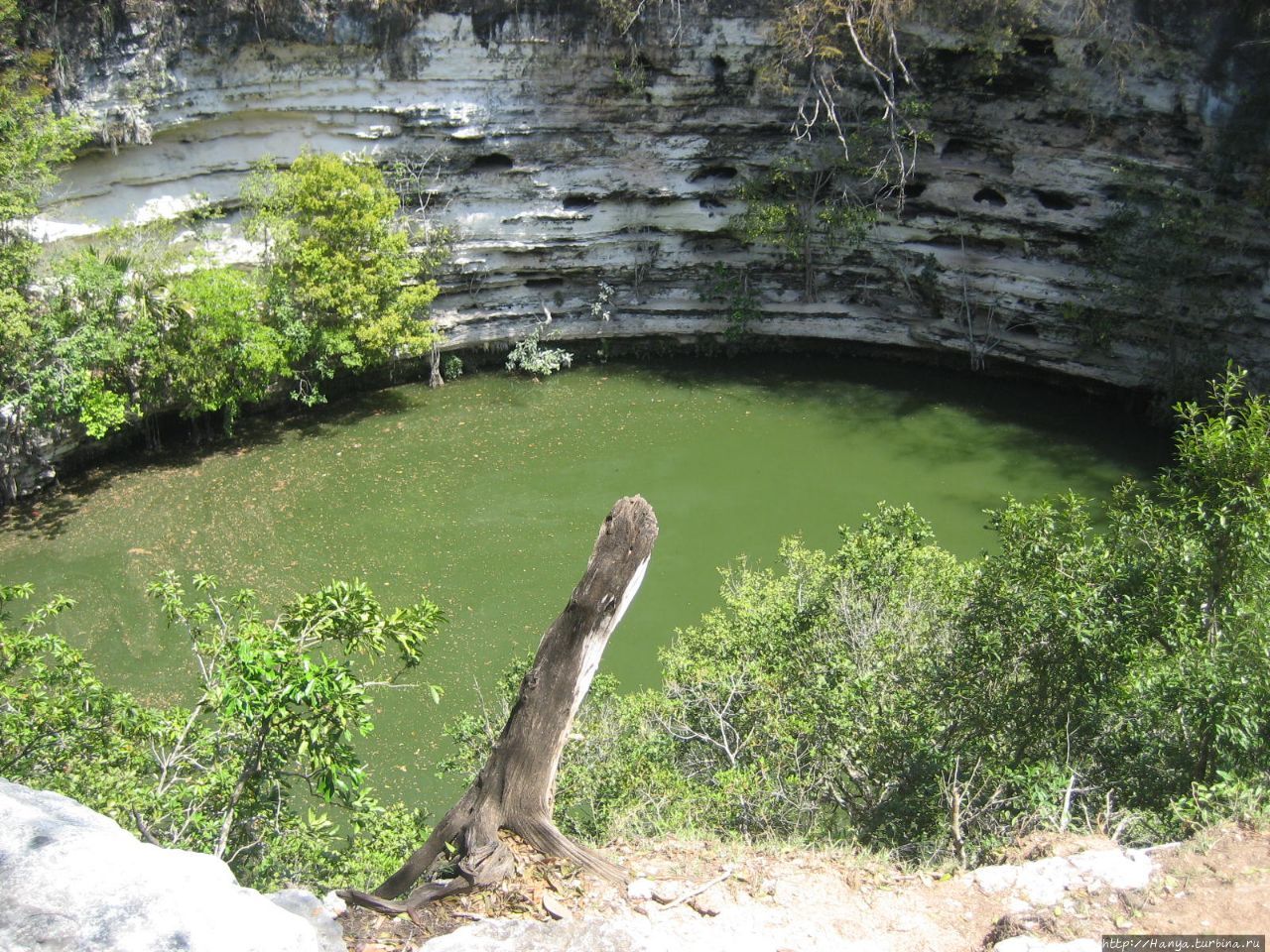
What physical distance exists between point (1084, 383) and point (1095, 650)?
1269 cm

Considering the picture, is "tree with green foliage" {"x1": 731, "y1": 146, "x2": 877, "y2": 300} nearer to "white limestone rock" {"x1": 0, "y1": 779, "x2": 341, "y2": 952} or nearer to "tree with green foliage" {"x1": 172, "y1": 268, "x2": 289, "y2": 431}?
"tree with green foliage" {"x1": 172, "y1": 268, "x2": 289, "y2": 431}

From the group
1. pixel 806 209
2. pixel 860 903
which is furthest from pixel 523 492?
pixel 860 903

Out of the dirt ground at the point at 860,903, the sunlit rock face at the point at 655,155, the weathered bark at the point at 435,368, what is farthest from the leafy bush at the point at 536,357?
the dirt ground at the point at 860,903

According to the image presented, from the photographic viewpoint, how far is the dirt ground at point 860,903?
5445mm

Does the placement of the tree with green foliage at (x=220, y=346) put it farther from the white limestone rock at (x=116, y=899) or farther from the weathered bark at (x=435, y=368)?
the white limestone rock at (x=116, y=899)

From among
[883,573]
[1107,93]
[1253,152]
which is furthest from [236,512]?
[1253,152]

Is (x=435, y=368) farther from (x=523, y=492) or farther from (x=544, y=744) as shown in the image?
(x=544, y=744)

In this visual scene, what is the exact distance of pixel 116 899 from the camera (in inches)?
161

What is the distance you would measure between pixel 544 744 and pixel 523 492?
10.1m

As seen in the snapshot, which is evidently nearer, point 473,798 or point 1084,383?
point 473,798

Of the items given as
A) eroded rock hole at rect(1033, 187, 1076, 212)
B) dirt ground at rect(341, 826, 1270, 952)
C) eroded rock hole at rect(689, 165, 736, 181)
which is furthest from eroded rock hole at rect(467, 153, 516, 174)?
dirt ground at rect(341, 826, 1270, 952)

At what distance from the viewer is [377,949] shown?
17.5ft

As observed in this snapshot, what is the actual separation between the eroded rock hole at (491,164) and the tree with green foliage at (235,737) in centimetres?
1216

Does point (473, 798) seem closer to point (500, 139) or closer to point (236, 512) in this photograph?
point (236, 512)
